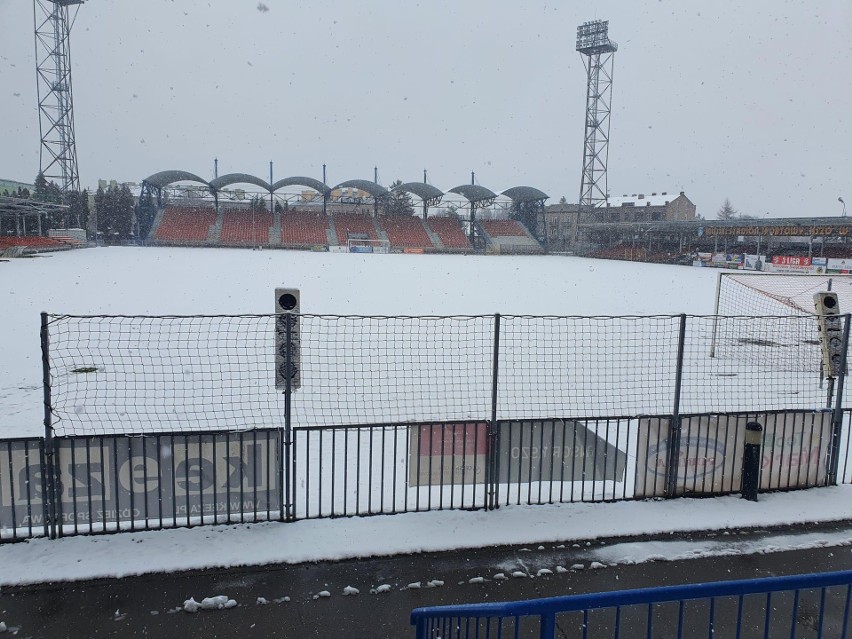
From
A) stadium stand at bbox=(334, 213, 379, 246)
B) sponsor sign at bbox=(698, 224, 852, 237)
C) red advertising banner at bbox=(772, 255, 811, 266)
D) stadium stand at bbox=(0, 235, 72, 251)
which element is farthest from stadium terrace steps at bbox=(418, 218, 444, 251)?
stadium stand at bbox=(0, 235, 72, 251)

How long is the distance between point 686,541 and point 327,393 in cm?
614

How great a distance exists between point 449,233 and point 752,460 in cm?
7476

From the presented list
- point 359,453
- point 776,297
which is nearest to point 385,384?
point 359,453

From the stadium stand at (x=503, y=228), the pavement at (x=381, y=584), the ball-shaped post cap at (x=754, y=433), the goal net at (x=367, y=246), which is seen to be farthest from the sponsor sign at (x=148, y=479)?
the stadium stand at (x=503, y=228)

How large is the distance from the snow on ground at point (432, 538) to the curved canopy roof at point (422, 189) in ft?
217

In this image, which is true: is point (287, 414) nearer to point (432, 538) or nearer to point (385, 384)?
point (432, 538)

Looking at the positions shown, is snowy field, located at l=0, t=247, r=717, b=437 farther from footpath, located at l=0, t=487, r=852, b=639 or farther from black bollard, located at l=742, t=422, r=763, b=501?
black bollard, located at l=742, t=422, r=763, b=501

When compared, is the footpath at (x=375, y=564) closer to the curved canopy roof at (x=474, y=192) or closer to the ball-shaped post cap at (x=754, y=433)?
the ball-shaped post cap at (x=754, y=433)

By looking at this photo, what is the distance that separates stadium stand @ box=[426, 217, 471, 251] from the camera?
78062 millimetres

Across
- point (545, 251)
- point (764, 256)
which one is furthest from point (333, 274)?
point (545, 251)

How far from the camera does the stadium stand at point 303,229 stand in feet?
240

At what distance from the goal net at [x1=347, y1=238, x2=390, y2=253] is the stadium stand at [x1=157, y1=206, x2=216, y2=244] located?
17239 millimetres

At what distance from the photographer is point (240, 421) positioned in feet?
30.5

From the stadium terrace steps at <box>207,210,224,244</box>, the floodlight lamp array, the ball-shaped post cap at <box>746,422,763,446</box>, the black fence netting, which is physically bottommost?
the black fence netting
